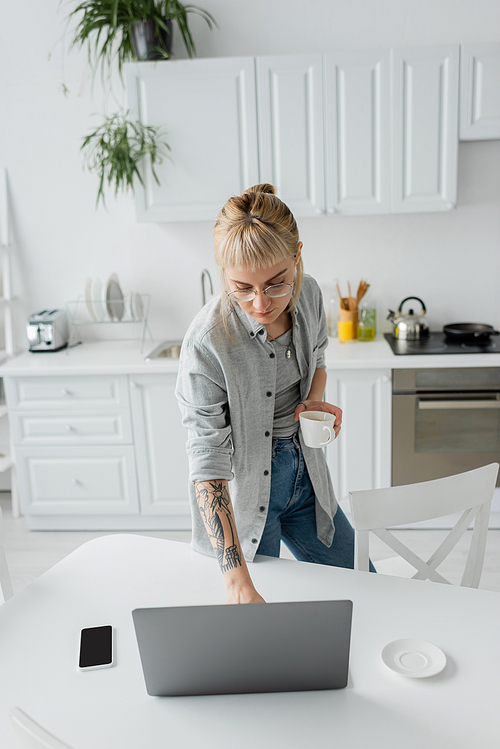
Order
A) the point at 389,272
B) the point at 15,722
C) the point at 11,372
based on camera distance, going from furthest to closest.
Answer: the point at 389,272
the point at 11,372
the point at 15,722

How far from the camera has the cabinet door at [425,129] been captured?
108 inches

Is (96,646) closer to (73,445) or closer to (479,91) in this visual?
(73,445)

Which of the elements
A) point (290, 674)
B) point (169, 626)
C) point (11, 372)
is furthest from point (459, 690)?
point (11, 372)

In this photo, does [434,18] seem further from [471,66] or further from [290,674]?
[290,674]

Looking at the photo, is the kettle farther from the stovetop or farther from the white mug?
the white mug

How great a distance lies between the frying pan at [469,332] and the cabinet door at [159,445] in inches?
54.9

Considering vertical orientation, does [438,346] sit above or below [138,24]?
below

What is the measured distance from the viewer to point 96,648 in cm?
115

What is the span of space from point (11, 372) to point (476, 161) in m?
2.54

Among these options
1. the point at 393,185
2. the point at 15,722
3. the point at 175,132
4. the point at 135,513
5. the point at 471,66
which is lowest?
the point at 135,513

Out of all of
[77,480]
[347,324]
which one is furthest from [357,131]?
[77,480]

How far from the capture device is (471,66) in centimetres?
273

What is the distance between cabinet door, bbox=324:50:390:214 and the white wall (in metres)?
0.34

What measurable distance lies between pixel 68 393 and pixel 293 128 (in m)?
1.65
